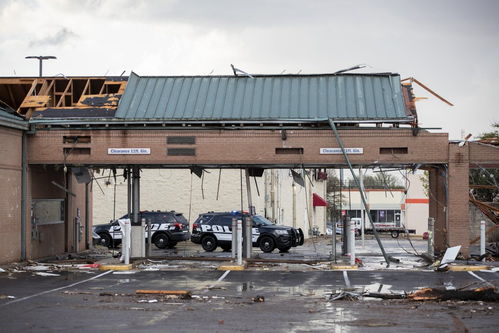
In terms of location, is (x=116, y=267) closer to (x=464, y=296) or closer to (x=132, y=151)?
(x=132, y=151)

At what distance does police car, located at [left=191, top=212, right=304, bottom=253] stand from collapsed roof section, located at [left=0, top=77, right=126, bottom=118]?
23.4 feet

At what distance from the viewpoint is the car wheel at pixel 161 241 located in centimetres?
3591

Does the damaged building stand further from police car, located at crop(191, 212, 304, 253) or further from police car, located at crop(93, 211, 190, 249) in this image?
police car, located at crop(93, 211, 190, 249)

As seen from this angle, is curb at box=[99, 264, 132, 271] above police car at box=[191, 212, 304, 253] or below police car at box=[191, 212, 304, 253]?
below

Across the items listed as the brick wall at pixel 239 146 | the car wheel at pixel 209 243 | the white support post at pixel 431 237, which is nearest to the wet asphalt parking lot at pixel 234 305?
the white support post at pixel 431 237

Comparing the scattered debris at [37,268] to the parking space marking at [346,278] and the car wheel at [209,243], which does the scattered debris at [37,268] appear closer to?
the parking space marking at [346,278]

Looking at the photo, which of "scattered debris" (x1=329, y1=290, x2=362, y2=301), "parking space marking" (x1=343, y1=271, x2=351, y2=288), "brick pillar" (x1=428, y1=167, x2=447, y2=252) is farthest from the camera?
"brick pillar" (x1=428, y1=167, x2=447, y2=252)

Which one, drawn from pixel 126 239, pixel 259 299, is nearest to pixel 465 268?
pixel 259 299

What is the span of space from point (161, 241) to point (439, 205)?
42.5 feet

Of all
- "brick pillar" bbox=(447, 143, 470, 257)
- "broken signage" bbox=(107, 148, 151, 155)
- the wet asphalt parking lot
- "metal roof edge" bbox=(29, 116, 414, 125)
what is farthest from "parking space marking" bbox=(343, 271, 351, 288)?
"broken signage" bbox=(107, 148, 151, 155)

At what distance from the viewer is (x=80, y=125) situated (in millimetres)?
28594

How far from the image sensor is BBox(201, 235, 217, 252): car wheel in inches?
1344

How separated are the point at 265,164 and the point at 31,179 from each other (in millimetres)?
8464

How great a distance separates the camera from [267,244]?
32812 millimetres
